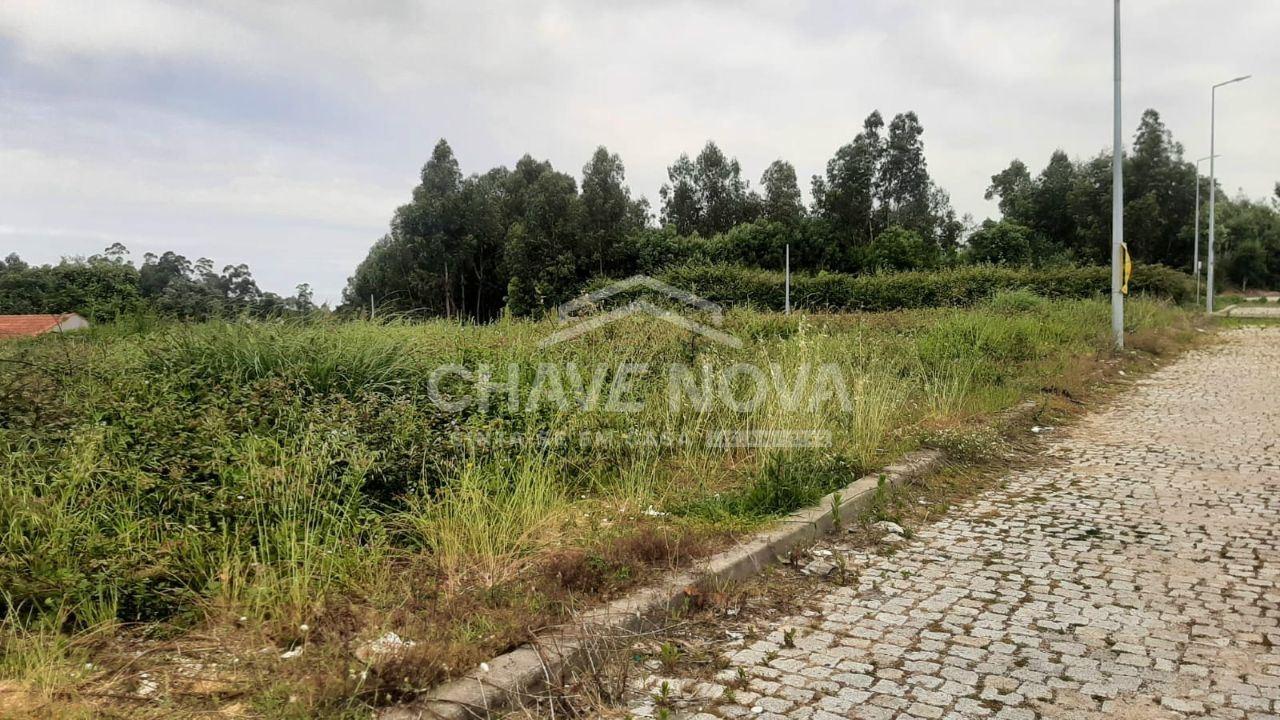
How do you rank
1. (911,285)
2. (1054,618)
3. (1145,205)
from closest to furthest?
1. (1054,618)
2. (911,285)
3. (1145,205)

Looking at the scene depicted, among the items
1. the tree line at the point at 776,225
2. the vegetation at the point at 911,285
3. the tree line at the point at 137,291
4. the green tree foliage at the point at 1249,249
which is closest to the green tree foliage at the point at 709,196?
the tree line at the point at 776,225

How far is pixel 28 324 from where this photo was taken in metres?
7.02

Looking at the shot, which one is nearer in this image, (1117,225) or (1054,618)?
(1054,618)

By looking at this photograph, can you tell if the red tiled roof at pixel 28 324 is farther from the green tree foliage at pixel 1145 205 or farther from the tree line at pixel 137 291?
the green tree foliage at pixel 1145 205

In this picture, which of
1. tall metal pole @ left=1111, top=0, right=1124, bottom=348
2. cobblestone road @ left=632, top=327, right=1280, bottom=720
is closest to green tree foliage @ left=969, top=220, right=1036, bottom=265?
tall metal pole @ left=1111, top=0, right=1124, bottom=348

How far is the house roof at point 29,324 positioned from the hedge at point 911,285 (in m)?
20.3

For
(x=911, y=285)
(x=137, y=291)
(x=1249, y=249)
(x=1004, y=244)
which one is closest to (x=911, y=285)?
(x=911, y=285)

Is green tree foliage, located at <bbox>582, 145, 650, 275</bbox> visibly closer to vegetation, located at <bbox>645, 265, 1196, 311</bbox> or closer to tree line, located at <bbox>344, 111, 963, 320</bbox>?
tree line, located at <bbox>344, 111, 963, 320</bbox>

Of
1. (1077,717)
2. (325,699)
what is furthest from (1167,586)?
(325,699)

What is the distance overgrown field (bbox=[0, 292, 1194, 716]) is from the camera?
9.11 feet

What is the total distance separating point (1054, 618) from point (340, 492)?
3.39 metres

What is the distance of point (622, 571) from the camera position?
3.56m

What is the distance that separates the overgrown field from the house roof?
357mm

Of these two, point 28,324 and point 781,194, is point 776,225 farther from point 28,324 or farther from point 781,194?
point 28,324
